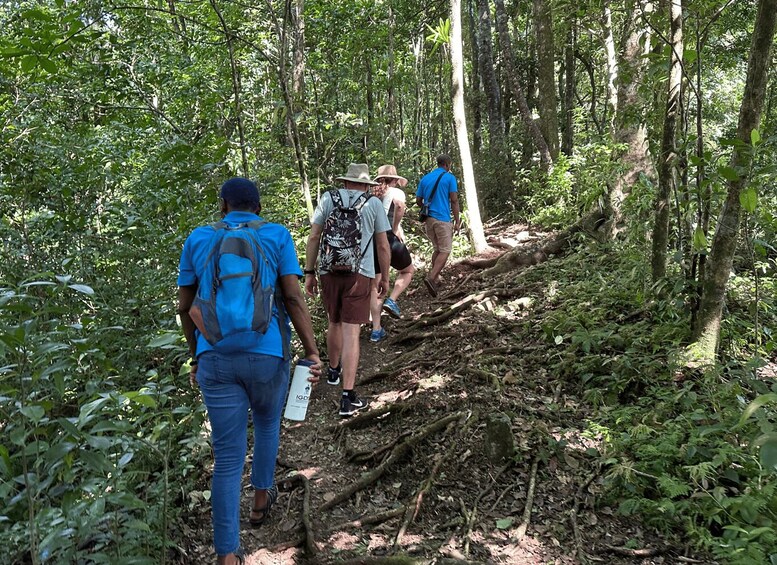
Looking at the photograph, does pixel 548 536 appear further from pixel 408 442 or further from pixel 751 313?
pixel 751 313

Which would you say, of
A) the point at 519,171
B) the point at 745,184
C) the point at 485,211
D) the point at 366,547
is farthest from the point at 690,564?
the point at 485,211

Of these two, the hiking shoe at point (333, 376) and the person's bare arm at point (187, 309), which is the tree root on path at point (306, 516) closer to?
the person's bare arm at point (187, 309)

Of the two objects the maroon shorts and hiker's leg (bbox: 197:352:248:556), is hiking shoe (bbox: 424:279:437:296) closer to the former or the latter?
the maroon shorts

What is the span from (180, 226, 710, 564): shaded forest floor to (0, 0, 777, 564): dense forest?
39 millimetres

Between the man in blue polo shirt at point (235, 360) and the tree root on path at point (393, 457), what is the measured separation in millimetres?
962

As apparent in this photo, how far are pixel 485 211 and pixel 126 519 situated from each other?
13.9 meters

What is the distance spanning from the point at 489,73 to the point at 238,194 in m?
13.7

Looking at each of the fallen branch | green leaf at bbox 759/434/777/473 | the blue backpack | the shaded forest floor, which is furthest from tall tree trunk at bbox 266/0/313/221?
green leaf at bbox 759/434/777/473

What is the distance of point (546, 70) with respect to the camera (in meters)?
13.2

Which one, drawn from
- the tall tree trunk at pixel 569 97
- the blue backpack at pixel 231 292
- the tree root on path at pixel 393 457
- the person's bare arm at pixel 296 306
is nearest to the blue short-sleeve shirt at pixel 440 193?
the tree root on path at pixel 393 457

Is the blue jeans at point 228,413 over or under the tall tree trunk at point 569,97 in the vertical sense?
under

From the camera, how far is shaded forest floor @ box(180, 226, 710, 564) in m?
3.26

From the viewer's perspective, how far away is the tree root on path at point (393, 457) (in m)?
3.94

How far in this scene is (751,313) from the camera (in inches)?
200
